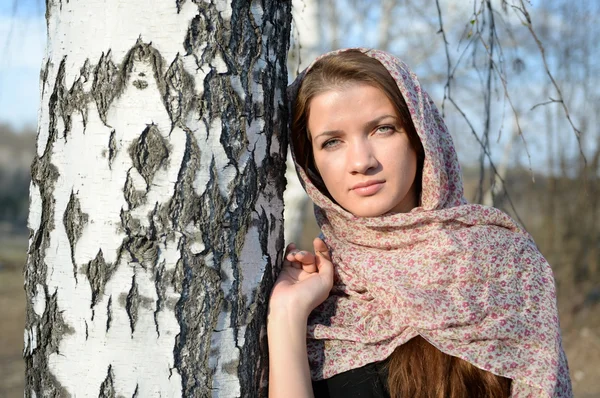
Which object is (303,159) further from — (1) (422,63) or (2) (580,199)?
(2) (580,199)

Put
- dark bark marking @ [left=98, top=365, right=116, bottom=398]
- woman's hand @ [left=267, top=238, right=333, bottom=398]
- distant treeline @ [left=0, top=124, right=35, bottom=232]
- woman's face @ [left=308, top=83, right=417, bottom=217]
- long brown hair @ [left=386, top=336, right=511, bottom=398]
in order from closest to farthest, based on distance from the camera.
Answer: dark bark marking @ [left=98, top=365, right=116, bottom=398] < woman's hand @ [left=267, top=238, right=333, bottom=398] < long brown hair @ [left=386, top=336, right=511, bottom=398] < woman's face @ [left=308, top=83, right=417, bottom=217] < distant treeline @ [left=0, top=124, right=35, bottom=232]

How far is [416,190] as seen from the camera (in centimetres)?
195

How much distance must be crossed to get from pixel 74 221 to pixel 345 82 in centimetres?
86

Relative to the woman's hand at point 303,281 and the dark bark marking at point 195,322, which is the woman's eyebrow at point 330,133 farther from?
the dark bark marking at point 195,322

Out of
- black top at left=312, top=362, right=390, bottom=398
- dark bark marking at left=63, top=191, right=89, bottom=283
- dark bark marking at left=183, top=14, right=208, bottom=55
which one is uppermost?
dark bark marking at left=183, top=14, right=208, bottom=55

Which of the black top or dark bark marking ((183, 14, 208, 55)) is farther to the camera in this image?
the black top

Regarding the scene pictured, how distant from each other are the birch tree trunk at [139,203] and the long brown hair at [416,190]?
42 centimetres

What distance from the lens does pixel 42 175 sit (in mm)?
1411

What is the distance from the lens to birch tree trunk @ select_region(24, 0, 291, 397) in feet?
4.34

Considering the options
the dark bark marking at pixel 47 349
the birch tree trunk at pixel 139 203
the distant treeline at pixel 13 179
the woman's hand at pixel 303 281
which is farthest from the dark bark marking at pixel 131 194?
the distant treeline at pixel 13 179

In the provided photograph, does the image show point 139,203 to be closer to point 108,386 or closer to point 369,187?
point 108,386

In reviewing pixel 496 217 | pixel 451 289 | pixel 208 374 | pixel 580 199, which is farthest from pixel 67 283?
pixel 580 199

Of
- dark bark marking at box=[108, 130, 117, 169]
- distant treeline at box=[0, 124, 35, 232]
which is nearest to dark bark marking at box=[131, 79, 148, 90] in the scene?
dark bark marking at box=[108, 130, 117, 169]

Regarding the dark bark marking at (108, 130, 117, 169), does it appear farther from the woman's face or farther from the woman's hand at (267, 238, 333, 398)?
the woman's face
